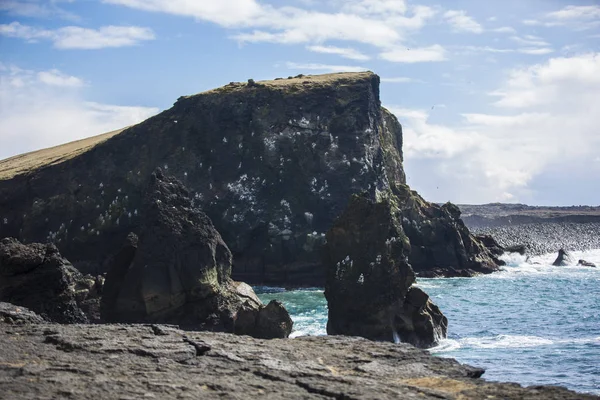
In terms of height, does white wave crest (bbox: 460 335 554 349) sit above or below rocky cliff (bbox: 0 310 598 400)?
below

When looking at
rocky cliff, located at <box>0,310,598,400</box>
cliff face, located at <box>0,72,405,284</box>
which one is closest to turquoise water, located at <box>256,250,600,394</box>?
cliff face, located at <box>0,72,405,284</box>

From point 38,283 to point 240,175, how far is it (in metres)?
65.2

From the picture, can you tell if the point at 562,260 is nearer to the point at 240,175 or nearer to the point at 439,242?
the point at 439,242

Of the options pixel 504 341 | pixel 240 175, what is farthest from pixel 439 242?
pixel 504 341

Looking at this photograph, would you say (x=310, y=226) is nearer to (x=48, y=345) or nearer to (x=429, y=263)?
(x=429, y=263)

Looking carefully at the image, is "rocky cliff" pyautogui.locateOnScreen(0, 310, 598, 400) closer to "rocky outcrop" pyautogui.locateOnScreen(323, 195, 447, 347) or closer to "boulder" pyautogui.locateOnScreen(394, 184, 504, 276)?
"rocky outcrop" pyautogui.locateOnScreen(323, 195, 447, 347)

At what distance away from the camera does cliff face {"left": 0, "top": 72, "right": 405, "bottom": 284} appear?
86.2 m

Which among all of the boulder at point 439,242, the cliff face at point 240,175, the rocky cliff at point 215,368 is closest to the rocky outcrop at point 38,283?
the rocky cliff at point 215,368

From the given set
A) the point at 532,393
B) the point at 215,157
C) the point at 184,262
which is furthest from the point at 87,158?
the point at 532,393

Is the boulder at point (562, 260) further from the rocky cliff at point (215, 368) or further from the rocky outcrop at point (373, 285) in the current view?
the rocky cliff at point (215, 368)

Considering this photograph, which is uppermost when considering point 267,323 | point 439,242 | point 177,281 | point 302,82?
point 302,82

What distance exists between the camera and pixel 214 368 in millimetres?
14961

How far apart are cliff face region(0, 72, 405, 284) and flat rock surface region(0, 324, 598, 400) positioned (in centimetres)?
6437

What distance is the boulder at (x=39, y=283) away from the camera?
26005 millimetres
